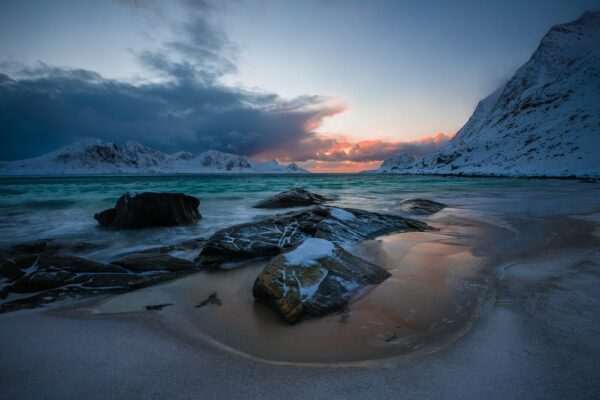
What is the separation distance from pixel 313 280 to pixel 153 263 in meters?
2.76

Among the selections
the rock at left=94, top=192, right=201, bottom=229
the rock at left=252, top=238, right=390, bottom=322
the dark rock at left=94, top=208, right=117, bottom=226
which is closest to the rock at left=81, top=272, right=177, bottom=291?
the rock at left=252, top=238, right=390, bottom=322

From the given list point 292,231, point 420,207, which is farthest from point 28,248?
point 420,207

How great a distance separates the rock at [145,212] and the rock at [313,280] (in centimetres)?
596

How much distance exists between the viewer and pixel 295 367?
207 cm

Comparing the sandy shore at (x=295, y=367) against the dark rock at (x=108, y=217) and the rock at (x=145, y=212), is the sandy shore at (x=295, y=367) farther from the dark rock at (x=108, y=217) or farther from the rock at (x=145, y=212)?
the dark rock at (x=108, y=217)

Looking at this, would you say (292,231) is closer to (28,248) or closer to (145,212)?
(145,212)

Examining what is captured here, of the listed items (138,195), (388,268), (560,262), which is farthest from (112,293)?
(560,262)

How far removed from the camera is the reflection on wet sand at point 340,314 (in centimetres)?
232

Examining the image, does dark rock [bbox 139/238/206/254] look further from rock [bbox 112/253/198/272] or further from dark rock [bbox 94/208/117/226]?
dark rock [bbox 94/208/117/226]

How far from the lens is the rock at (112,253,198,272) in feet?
14.1

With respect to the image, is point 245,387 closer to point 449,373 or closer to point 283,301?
point 283,301

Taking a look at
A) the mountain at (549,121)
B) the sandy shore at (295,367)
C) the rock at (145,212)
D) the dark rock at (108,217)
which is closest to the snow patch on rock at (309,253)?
the sandy shore at (295,367)

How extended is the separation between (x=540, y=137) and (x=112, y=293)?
90.3 m

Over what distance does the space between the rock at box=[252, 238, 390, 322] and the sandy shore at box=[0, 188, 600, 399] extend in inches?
33.4
